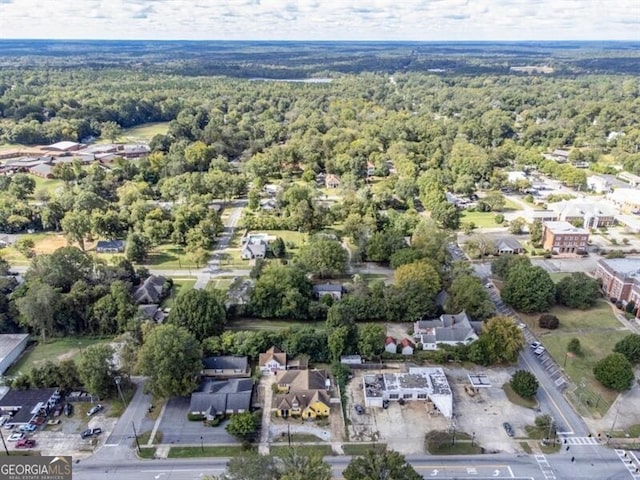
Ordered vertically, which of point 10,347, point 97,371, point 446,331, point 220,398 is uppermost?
point 97,371

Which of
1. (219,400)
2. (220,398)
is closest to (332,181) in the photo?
(220,398)

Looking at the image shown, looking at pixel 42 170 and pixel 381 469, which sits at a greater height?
pixel 381 469

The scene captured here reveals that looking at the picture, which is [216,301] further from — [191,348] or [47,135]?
[47,135]

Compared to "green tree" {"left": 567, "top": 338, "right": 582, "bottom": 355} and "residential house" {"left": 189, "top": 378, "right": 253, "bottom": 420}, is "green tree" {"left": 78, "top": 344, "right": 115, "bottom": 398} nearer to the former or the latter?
"residential house" {"left": 189, "top": 378, "right": 253, "bottom": 420}

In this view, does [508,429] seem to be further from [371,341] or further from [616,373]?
[371,341]

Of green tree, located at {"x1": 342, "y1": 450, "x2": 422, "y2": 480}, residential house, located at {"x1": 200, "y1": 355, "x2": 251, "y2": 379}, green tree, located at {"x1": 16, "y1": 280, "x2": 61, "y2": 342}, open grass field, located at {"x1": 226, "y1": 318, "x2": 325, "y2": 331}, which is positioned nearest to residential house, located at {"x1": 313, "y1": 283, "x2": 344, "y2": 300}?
open grass field, located at {"x1": 226, "y1": 318, "x2": 325, "y2": 331}

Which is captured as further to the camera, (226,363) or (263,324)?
(263,324)

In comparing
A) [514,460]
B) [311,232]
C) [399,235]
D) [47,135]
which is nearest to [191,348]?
[514,460]
